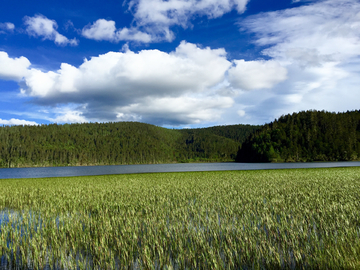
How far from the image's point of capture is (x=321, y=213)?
47.0 ft

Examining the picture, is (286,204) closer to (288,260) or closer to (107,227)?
(288,260)

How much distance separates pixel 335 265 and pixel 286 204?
1052 cm

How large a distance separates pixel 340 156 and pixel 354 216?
741 feet

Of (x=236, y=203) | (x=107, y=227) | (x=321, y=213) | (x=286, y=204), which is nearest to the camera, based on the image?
(x=107, y=227)

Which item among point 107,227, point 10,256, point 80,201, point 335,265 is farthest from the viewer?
point 80,201

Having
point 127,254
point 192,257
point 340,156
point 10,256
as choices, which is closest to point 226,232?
point 192,257

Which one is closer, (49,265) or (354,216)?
(49,265)

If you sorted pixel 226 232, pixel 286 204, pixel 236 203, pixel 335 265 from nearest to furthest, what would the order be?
pixel 335 265
pixel 226 232
pixel 286 204
pixel 236 203

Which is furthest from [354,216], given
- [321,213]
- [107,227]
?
[107,227]

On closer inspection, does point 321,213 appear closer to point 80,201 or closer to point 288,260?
point 288,260

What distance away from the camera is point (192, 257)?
8844mm

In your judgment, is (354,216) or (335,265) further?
(354,216)

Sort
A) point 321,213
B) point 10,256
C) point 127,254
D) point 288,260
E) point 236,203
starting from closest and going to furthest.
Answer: point 288,260 < point 127,254 < point 10,256 < point 321,213 < point 236,203

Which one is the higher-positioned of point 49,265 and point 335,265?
point 335,265
